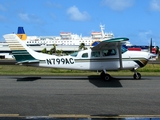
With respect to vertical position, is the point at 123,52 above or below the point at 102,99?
above

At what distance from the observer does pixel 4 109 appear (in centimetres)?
803

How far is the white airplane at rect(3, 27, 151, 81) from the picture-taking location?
58.0ft

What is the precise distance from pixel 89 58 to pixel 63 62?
5.31 ft

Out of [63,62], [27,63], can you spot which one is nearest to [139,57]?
[63,62]

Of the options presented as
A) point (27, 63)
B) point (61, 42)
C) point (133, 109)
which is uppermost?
point (61, 42)

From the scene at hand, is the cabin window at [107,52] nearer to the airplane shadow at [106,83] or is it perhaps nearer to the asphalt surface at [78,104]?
the airplane shadow at [106,83]

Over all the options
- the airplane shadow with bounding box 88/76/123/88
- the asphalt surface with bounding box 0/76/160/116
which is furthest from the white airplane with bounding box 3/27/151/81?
the asphalt surface with bounding box 0/76/160/116

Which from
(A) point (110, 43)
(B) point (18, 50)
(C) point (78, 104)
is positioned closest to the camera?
(C) point (78, 104)

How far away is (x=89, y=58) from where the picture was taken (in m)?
18.0

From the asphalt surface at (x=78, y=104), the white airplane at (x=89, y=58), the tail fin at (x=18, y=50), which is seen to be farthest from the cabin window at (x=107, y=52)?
the asphalt surface at (x=78, y=104)

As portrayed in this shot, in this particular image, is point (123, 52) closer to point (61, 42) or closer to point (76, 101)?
point (76, 101)

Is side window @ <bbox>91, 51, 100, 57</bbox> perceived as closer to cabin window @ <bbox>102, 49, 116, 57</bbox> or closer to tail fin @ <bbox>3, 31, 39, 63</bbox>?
cabin window @ <bbox>102, 49, 116, 57</bbox>

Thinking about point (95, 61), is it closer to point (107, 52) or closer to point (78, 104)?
point (107, 52)

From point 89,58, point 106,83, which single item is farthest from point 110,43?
point 106,83
